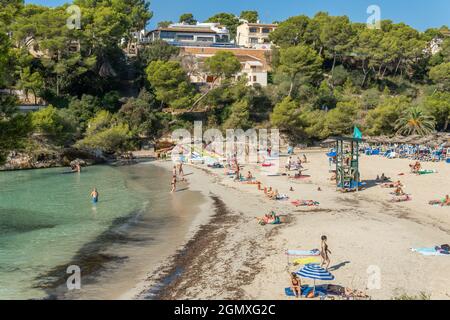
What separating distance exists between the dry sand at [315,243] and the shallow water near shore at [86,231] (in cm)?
122

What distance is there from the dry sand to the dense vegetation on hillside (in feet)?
81.7

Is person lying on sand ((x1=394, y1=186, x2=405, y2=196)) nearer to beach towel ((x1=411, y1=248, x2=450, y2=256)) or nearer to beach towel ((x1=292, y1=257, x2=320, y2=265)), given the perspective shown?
beach towel ((x1=411, y1=248, x2=450, y2=256))

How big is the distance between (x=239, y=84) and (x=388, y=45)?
94.8 ft

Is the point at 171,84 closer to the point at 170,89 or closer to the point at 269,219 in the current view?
the point at 170,89

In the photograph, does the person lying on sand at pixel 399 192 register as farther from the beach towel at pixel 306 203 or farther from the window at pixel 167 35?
the window at pixel 167 35

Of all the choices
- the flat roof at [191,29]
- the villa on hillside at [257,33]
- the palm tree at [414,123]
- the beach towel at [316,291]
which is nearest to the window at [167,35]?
the flat roof at [191,29]

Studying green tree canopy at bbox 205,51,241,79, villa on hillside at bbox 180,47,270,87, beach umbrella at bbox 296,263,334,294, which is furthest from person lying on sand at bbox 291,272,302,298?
villa on hillside at bbox 180,47,270,87

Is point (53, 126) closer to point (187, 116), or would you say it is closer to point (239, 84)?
point (187, 116)

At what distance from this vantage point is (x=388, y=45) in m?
73.4

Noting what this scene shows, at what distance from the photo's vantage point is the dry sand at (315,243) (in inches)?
511

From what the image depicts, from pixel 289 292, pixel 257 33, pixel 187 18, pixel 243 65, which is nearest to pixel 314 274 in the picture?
pixel 289 292

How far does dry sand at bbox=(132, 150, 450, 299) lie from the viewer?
42.6ft

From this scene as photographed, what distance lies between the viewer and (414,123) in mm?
56375

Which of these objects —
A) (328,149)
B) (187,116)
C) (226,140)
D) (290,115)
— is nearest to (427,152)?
(328,149)
